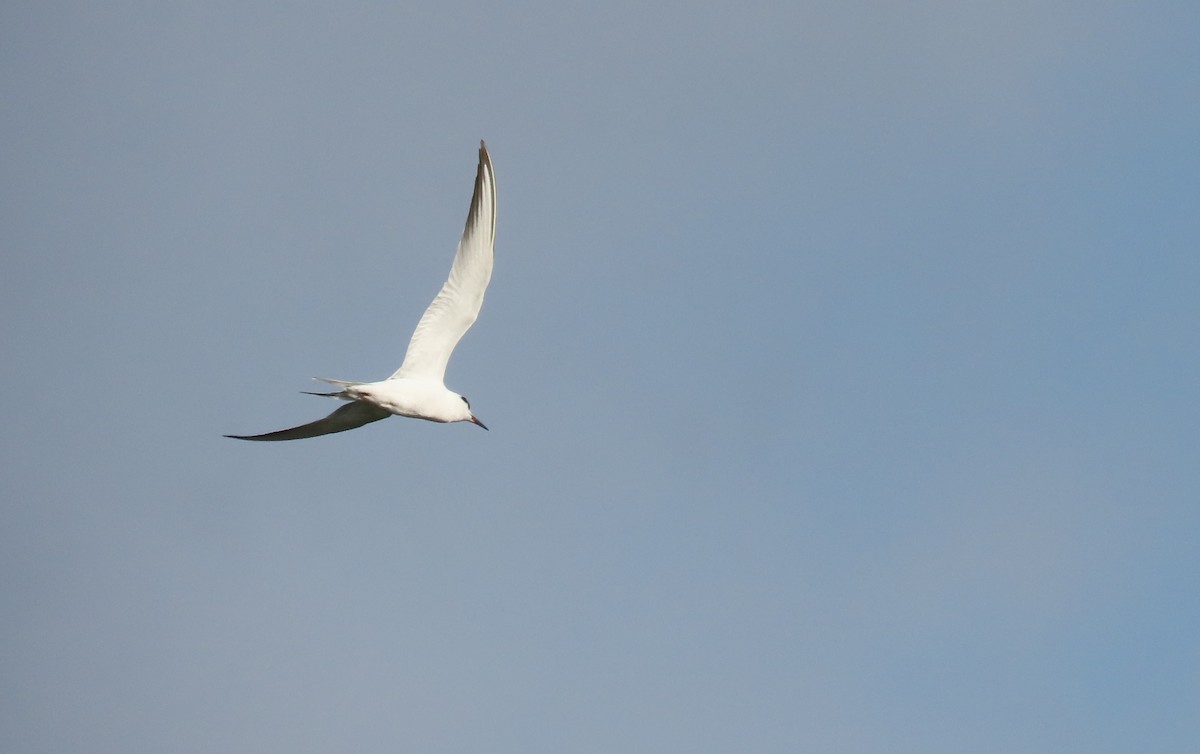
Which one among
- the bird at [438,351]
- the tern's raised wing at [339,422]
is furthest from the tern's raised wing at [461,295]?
the tern's raised wing at [339,422]

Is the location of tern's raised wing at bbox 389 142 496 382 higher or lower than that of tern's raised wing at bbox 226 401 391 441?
higher

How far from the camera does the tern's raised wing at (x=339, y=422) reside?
1016 inches

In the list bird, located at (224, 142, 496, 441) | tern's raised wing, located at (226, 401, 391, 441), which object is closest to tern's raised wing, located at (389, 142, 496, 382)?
bird, located at (224, 142, 496, 441)

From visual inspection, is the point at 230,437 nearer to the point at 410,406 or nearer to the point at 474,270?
the point at 410,406

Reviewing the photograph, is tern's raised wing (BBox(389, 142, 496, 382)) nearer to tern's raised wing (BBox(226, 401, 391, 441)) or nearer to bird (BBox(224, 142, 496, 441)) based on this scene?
bird (BBox(224, 142, 496, 441))

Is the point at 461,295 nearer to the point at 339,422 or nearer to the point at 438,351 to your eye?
the point at 438,351

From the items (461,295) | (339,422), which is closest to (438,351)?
(461,295)

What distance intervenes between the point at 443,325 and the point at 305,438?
348 centimetres

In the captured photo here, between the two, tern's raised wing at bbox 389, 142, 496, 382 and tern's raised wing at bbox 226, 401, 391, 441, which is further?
tern's raised wing at bbox 226, 401, 391, 441

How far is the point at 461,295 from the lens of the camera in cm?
2520

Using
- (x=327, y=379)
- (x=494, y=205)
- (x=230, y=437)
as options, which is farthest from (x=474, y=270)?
(x=230, y=437)

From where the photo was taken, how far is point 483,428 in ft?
89.7

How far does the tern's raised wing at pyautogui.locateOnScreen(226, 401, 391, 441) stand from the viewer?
25797 millimetres

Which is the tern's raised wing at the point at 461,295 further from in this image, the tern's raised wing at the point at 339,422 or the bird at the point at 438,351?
the tern's raised wing at the point at 339,422
